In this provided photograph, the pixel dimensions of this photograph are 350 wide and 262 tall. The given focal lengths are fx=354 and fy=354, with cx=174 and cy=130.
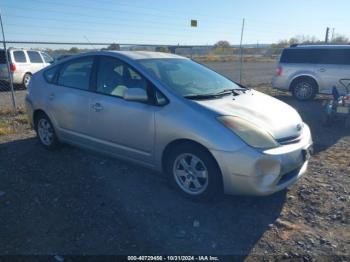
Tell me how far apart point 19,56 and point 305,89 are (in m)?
11.2

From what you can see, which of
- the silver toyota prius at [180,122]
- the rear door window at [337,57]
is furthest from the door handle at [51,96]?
the rear door window at [337,57]

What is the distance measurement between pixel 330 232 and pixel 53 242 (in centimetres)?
256

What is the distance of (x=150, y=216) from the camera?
3.62 m

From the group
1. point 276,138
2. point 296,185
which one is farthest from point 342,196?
point 276,138

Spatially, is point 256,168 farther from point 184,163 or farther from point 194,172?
point 184,163

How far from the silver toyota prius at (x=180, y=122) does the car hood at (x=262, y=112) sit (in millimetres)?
13

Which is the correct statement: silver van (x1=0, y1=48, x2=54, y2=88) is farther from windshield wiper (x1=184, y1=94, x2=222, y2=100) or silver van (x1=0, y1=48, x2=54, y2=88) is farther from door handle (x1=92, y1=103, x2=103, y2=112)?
windshield wiper (x1=184, y1=94, x2=222, y2=100)

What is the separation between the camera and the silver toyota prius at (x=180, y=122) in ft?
11.5

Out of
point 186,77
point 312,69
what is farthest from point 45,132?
point 312,69

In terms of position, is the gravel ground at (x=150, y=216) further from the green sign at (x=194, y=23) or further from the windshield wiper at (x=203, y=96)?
the green sign at (x=194, y=23)

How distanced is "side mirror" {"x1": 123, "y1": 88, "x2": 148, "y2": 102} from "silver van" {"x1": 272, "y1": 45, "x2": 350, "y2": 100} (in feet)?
26.8

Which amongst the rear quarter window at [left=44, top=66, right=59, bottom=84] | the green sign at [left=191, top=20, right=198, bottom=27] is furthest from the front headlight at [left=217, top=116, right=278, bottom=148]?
the green sign at [left=191, top=20, right=198, bottom=27]

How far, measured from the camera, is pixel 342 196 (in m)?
4.07

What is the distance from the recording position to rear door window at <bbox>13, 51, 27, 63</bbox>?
1441 cm
